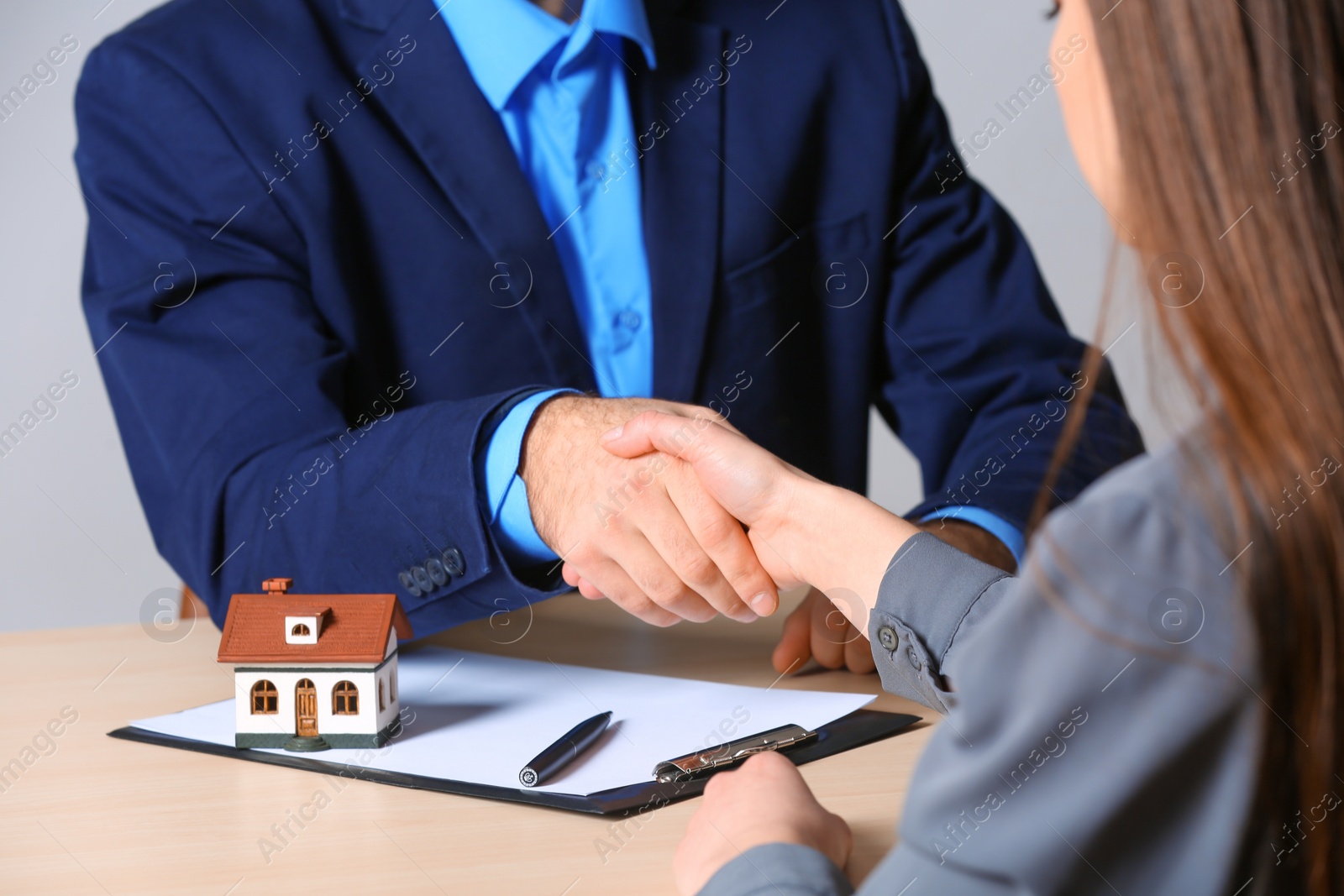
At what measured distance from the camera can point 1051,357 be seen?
171 centimetres

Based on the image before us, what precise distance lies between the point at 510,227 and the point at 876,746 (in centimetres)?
90

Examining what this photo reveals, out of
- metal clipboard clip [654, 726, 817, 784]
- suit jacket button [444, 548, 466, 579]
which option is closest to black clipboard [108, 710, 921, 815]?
metal clipboard clip [654, 726, 817, 784]

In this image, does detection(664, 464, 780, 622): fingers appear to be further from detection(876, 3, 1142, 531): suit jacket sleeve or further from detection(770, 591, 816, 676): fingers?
detection(876, 3, 1142, 531): suit jacket sleeve

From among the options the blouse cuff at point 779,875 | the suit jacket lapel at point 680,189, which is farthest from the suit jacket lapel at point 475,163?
the blouse cuff at point 779,875

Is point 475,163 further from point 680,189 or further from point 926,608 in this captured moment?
point 926,608

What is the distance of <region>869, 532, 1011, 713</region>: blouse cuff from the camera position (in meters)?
0.91

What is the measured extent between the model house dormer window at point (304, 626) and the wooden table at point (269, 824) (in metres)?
0.10

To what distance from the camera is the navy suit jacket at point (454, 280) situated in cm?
130

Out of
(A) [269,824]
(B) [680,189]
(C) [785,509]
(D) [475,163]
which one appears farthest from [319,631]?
(B) [680,189]

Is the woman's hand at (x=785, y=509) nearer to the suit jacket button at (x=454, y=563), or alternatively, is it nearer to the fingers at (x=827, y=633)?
the fingers at (x=827, y=633)

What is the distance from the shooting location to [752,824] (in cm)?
71

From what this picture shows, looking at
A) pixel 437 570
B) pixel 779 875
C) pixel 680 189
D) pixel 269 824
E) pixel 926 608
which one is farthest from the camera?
pixel 680 189

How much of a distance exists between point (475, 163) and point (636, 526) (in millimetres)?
686

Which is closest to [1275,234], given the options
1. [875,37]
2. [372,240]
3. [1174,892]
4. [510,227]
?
[1174,892]
